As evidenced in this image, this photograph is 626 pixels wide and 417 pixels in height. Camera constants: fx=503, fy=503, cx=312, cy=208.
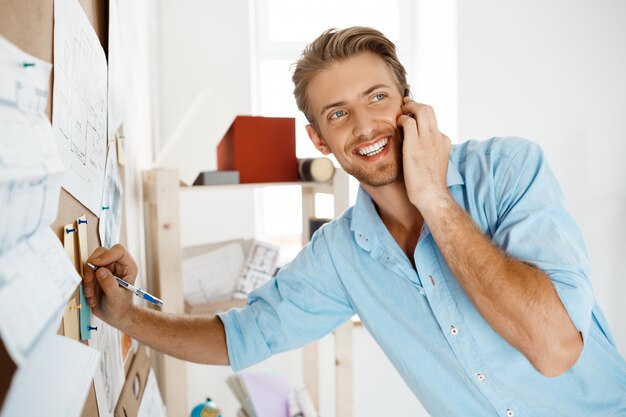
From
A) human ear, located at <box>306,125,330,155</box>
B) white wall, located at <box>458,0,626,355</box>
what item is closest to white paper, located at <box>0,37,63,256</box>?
human ear, located at <box>306,125,330,155</box>

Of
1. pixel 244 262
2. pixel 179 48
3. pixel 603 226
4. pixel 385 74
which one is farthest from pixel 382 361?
pixel 179 48

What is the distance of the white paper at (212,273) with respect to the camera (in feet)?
5.53

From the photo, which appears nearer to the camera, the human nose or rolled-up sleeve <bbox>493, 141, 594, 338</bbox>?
rolled-up sleeve <bbox>493, 141, 594, 338</bbox>

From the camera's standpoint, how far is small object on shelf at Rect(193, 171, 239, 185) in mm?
1521

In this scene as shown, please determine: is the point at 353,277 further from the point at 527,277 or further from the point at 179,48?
the point at 179,48

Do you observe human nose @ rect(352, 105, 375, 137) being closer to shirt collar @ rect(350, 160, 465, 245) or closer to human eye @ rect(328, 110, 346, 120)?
human eye @ rect(328, 110, 346, 120)

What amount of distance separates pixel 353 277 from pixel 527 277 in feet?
1.56

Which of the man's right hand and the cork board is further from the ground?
the cork board

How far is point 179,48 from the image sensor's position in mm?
2123

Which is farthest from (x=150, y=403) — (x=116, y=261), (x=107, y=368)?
(x=116, y=261)

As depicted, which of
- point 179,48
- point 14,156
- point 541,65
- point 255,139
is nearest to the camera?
point 14,156

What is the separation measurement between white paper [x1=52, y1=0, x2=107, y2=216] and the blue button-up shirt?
1.82 feet

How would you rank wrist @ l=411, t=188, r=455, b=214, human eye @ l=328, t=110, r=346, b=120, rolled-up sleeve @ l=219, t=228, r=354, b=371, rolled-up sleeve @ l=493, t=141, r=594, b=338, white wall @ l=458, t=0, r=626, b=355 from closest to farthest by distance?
rolled-up sleeve @ l=493, t=141, r=594, b=338 → wrist @ l=411, t=188, r=455, b=214 → rolled-up sleeve @ l=219, t=228, r=354, b=371 → human eye @ l=328, t=110, r=346, b=120 → white wall @ l=458, t=0, r=626, b=355

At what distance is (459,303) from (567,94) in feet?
5.90
